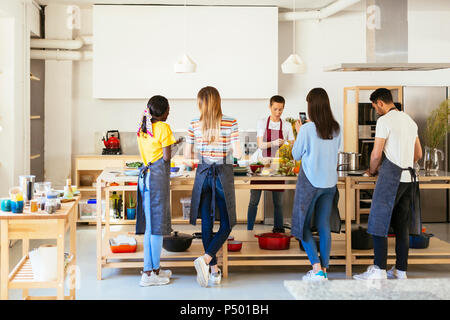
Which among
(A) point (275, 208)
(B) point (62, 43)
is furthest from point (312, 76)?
(B) point (62, 43)

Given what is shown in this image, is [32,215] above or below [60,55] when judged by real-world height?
below

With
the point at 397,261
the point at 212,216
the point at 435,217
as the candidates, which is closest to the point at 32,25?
the point at 212,216

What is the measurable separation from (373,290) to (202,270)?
2.96m

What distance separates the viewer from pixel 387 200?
4.60m

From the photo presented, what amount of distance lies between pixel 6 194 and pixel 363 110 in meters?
A: 4.70

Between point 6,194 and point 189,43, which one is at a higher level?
point 189,43

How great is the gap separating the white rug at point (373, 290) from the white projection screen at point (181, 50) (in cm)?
625

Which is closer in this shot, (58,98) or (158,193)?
(158,193)

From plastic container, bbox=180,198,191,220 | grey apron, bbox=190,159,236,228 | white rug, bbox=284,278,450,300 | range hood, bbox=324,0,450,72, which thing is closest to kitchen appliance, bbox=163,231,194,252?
grey apron, bbox=190,159,236,228

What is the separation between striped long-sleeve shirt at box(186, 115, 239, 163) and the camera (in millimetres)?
4590

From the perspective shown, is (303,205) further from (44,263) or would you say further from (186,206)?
(186,206)

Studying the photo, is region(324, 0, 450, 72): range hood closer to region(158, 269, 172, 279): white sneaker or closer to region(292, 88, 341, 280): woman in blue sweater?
region(292, 88, 341, 280): woman in blue sweater

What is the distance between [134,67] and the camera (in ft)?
25.8
